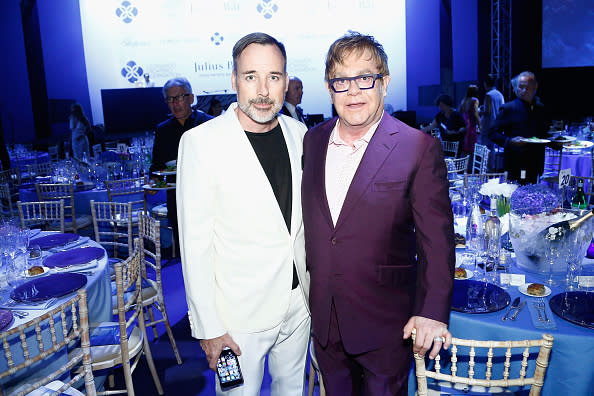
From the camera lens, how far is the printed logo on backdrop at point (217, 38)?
9055mm

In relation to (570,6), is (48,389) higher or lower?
lower

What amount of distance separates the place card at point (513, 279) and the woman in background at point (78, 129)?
261 inches

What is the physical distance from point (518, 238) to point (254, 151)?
1.25 metres

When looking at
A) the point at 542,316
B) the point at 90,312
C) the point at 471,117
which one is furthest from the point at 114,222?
the point at 471,117

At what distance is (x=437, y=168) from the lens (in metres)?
1.40

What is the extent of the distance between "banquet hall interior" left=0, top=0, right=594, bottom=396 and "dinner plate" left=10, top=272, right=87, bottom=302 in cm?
561

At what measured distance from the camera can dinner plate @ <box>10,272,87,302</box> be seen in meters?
2.16

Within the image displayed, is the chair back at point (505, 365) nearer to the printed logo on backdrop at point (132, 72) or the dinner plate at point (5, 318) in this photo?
the dinner plate at point (5, 318)

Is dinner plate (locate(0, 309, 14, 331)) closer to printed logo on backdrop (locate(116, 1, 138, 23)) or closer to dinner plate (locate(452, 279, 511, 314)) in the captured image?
dinner plate (locate(452, 279, 511, 314))

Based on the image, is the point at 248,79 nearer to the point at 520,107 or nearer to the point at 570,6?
the point at 520,107

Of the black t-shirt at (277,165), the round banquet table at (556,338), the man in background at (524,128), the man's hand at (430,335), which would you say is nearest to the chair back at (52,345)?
the black t-shirt at (277,165)

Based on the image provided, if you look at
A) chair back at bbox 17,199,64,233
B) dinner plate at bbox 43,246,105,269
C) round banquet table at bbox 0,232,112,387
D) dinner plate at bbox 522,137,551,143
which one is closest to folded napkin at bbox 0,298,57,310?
round banquet table at bbox 0,232,112,387

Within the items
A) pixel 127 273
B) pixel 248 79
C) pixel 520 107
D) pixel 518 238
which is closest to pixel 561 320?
pixel 518 238

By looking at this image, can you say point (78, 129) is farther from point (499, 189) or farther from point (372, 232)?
point (372, 232)
